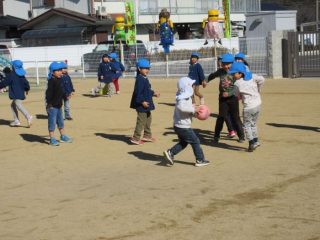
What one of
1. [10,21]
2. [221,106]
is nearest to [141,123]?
[221,106]

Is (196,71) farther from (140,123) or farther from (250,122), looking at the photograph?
(250,122)

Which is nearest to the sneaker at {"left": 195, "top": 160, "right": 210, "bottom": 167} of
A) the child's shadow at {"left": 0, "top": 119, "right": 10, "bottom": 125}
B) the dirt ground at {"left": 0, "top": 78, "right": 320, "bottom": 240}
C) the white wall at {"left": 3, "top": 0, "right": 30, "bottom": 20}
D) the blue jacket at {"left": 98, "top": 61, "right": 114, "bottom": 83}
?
the dirt ground at {"left": 0, "top": 78, "right": 320, "bottom": 240}

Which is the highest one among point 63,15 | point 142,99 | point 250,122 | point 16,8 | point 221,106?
point 16,8

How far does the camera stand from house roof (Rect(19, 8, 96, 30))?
4441cm

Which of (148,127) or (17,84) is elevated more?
Answer: (17,84)

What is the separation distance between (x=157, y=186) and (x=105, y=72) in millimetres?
11502

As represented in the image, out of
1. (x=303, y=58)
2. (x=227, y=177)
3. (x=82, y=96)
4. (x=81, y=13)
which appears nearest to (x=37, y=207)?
(x=227, y=177)

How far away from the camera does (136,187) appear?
7.71 meters

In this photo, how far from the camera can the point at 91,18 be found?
44406 millimetres

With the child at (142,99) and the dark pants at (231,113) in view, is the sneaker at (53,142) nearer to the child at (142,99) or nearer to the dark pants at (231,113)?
the child at (142,99)

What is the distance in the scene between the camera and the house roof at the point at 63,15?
4441 centimetres

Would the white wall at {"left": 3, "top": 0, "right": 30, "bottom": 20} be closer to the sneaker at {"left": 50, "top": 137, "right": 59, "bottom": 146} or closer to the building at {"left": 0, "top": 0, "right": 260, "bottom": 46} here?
the building at {"left": 0, "top": 0, "right": 260, "bottom": 46}

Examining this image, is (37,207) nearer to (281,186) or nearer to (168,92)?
(281,186)

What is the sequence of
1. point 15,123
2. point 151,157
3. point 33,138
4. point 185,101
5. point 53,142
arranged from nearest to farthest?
point 185,101
point 151,157
point 53,142
point 33,138
point 15,123
